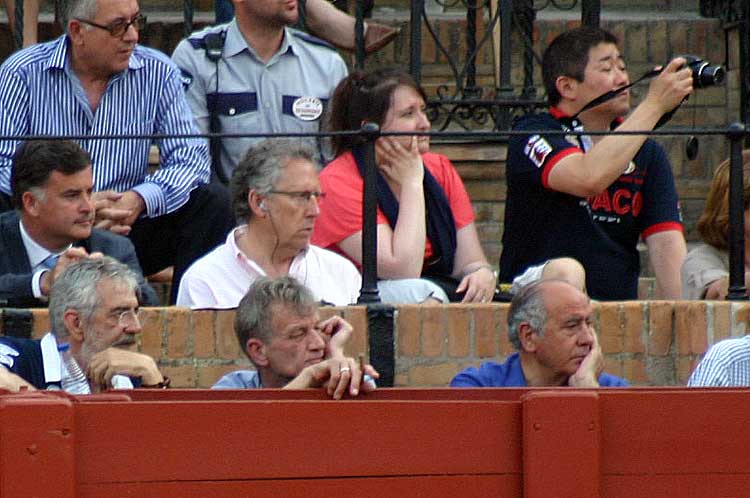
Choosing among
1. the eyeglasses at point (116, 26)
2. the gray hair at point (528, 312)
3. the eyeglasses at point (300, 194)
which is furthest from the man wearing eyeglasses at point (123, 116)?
the gray hair at point (528, 312)

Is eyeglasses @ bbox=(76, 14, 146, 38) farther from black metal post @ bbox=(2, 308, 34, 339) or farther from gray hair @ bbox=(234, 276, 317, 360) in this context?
gray hair @ bbox=(234, 276, 317, 360)

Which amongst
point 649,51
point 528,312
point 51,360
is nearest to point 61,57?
point 51,360

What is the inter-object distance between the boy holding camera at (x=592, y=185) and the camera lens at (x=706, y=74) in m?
0.07

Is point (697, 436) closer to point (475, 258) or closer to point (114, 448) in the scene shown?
point (114, 448)

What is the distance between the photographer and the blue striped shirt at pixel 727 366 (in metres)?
5.99

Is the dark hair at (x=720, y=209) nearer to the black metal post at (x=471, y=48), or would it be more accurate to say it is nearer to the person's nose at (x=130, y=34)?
the black metal post at (x=471, y=48)

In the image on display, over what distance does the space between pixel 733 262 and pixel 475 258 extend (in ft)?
2.86

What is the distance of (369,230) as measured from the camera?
6496 mm

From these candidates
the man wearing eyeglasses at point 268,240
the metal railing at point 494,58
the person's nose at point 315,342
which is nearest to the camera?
the person's nose at point 315,342

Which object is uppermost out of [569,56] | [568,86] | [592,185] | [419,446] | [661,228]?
[569,56]

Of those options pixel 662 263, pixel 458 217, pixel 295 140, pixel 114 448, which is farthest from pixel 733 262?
pixel 114 448

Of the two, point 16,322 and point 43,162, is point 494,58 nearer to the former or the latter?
point 43,162

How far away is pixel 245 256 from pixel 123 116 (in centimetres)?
102

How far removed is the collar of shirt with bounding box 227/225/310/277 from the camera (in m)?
6.52
